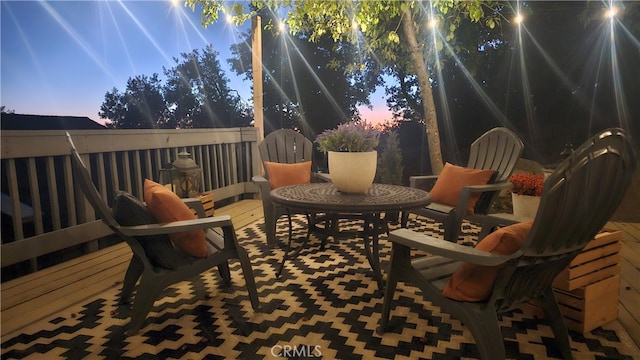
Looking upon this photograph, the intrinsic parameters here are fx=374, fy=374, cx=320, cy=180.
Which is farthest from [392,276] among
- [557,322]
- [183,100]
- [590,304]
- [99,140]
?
[183,100]

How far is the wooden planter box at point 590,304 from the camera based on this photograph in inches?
69.6

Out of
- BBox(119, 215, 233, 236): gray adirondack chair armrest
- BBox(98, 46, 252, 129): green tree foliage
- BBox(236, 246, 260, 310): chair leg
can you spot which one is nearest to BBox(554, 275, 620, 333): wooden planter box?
BBox(236, 246, 260, 310): chair leg

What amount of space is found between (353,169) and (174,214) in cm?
112

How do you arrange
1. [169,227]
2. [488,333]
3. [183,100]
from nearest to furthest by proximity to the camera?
1. [488,333]
2. [169,227]
3. [183,100]

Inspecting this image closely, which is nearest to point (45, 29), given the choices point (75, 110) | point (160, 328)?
point (75, 110)

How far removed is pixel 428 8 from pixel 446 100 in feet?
8.97

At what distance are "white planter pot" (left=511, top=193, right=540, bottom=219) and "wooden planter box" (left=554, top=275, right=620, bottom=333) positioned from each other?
1014 mm

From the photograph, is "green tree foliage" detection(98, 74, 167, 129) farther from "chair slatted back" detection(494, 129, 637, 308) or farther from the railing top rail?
"chair slatted back" detection(494, 129, 637, 308)

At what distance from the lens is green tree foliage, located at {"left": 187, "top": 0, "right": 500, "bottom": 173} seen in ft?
13.6

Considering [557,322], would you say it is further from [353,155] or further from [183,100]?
[183,100]

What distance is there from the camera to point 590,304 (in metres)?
1.78

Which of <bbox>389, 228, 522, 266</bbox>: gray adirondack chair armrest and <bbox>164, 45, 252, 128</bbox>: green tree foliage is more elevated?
<bbox>164, 45, 252, 128</bbox>: green tree foliage

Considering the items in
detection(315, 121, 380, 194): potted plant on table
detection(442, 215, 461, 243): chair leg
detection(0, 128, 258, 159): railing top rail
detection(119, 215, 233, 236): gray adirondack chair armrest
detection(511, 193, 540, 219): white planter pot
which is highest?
detection(0, 128, 258, 159): railing top rail

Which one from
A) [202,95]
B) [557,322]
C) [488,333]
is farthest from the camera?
[202,95]
